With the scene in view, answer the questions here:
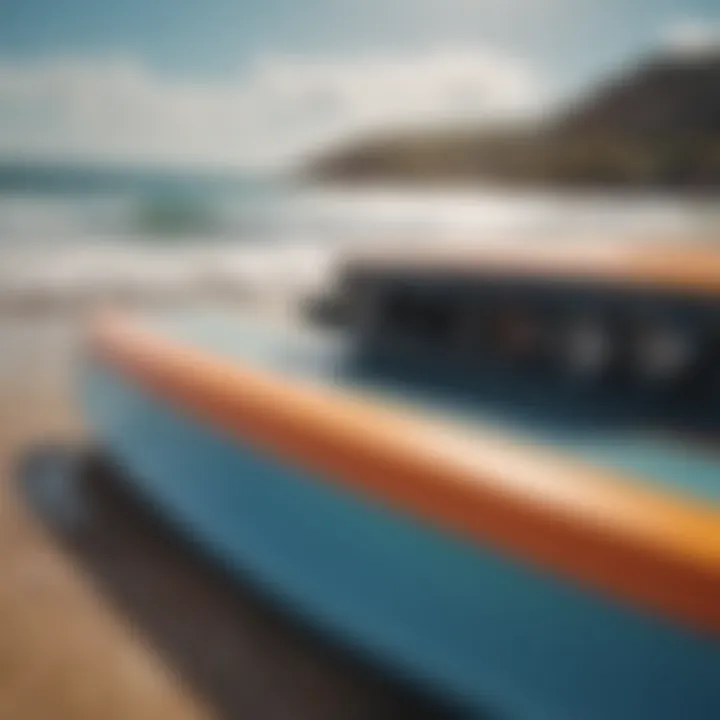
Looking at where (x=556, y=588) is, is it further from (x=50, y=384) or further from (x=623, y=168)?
(x=50, y=384)

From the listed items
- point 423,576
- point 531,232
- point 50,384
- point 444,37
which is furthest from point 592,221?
point 50,384

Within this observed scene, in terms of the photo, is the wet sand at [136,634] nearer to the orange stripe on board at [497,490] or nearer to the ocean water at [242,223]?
the orange stripe on board at [497,490]

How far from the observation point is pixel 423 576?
960 mm

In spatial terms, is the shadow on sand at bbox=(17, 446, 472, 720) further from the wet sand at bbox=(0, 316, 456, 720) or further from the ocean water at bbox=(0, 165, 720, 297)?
the ocean water at bbox=(0, 165, 720, 297)

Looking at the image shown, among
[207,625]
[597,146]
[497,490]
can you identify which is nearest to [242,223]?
[597,146]

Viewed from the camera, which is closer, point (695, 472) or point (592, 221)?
point (695, 472)

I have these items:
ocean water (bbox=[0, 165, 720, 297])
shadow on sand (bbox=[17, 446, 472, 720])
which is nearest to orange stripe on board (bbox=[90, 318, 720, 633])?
shadow on sand (bbox=[17, 446, 472, 720])

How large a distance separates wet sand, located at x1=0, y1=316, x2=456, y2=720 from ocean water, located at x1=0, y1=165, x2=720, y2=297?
1.33 feet

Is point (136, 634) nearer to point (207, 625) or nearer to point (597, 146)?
point (207, 625)

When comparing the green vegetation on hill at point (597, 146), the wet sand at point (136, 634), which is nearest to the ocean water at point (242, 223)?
the green vegetation on hill at point (597, 146)

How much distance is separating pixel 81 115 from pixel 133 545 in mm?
680

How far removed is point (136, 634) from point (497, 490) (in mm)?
612

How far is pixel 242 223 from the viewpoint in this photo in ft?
5.88

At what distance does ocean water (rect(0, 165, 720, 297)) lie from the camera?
166 centimetres
